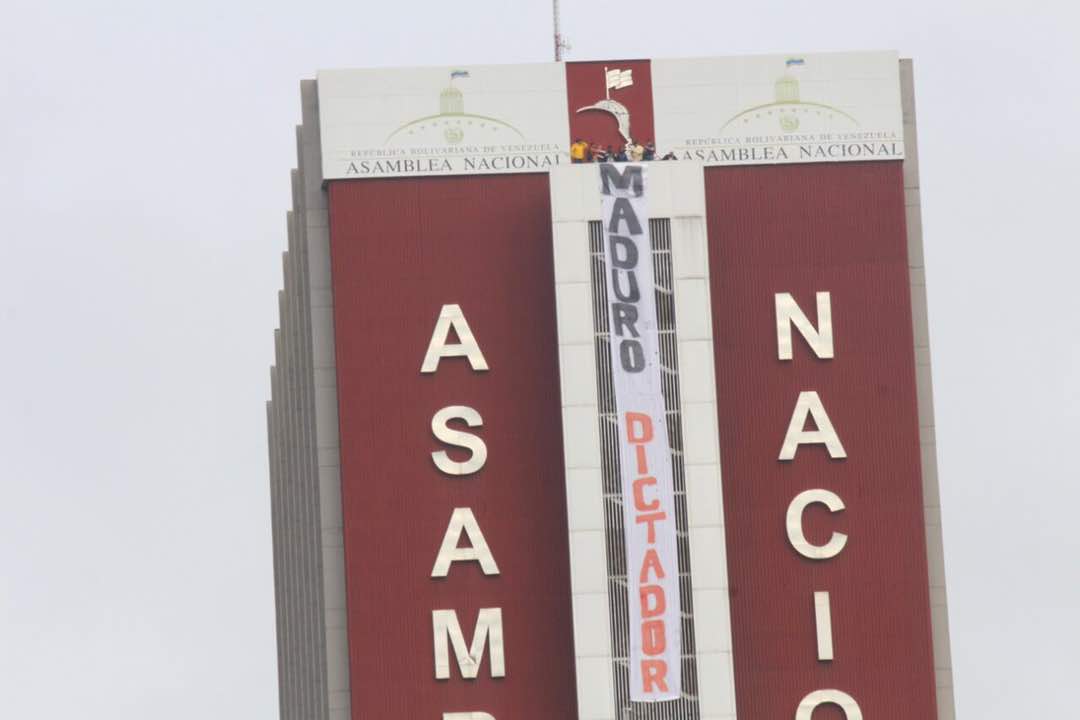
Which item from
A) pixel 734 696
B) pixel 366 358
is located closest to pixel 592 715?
pixel 734 696

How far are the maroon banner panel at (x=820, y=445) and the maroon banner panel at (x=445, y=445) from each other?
5.68 metres

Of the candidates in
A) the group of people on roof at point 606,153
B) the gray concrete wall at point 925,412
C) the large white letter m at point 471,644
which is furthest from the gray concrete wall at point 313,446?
the gray concrete wall at point 925,412

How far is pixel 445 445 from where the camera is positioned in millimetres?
148250

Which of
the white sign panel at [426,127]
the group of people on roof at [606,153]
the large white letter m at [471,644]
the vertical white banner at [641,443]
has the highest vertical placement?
the white sign panel at [426,127]

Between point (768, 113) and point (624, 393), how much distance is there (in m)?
10.9

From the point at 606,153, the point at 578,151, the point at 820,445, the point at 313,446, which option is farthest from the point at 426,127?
the point at 820,445

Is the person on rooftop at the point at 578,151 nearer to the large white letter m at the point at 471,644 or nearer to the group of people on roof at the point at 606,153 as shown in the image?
the group of people on roof at the point at 606,153

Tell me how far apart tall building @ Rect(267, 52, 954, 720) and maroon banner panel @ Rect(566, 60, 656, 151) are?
96mm

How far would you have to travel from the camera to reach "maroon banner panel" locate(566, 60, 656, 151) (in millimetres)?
149875

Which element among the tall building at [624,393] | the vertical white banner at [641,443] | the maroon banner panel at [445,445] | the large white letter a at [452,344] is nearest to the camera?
the vertical white banner at [641,443]

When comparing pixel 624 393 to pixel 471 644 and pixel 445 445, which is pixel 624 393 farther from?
pixel 471 644

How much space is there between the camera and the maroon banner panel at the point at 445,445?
147250 mm

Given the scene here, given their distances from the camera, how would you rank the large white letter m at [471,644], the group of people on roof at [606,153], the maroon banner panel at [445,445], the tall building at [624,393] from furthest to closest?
the group of people on roof at [606,153] → the maroon banner panel at [445,445] → the large white letter m at [471,644] → the tall building at [624,393]

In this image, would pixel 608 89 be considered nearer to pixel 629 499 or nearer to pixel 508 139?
pixel 508 139
